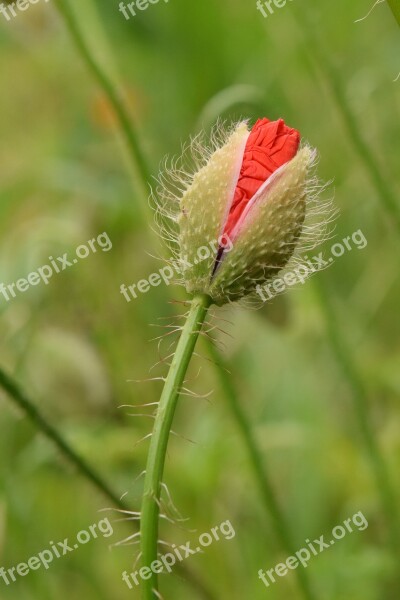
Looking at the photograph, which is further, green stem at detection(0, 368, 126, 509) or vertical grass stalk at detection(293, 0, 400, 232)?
vertical grass stalk at detection(293, 0, 400, 232)

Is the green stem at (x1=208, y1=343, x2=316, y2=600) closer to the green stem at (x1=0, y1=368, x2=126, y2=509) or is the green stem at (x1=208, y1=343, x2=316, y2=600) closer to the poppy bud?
the green stem at (x1=0, y1=368, x2=126, y2=509)

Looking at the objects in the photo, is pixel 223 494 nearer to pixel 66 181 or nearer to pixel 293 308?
pixel 293 308

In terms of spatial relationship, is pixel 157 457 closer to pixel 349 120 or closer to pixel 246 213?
pixel 246 213

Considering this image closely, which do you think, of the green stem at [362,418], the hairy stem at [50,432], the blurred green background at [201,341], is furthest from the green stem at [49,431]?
the green stem at [362,418]

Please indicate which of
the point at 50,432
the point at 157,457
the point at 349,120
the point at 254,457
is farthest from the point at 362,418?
the point at 157,457

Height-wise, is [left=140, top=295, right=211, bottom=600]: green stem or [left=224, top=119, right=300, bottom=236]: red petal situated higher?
[left=224, top=119, right=300, bottom=236]: red petal

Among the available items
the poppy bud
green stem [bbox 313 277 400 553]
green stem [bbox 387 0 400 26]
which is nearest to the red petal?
the poppy bud
